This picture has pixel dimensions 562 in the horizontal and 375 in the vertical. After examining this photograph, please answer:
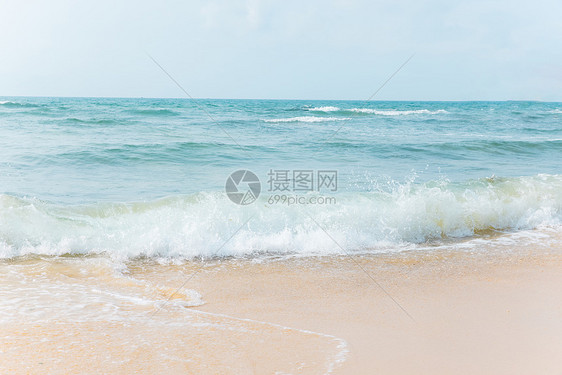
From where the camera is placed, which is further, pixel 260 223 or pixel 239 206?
pixel 239 206

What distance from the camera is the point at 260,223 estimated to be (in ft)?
20.1

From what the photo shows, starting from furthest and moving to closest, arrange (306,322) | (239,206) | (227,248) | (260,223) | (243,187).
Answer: (243,187) → (239,206) → (260,223) → (227,248) → (306,322)

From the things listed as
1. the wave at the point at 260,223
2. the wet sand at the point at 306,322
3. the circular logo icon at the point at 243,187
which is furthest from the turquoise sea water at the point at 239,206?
the wet sand at the point at 306,322

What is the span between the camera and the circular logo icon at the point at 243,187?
7064 millimetres

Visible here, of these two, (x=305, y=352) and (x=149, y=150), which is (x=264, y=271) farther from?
(x=149, y=150)

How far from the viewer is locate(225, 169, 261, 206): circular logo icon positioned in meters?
7.06

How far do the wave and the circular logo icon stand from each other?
0.79 ft

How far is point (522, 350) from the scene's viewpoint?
9.75 feet

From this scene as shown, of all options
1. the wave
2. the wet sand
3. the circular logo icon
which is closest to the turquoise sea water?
the wave

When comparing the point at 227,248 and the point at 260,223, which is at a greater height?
the point at 260,223

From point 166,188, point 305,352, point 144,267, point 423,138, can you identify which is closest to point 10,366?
point 305,352

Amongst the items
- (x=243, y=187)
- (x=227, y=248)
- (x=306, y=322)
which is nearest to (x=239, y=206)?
(x=227, y=248)

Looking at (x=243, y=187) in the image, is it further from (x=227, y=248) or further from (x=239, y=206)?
(x=227, y=248)

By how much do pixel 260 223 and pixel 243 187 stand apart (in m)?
2.11
